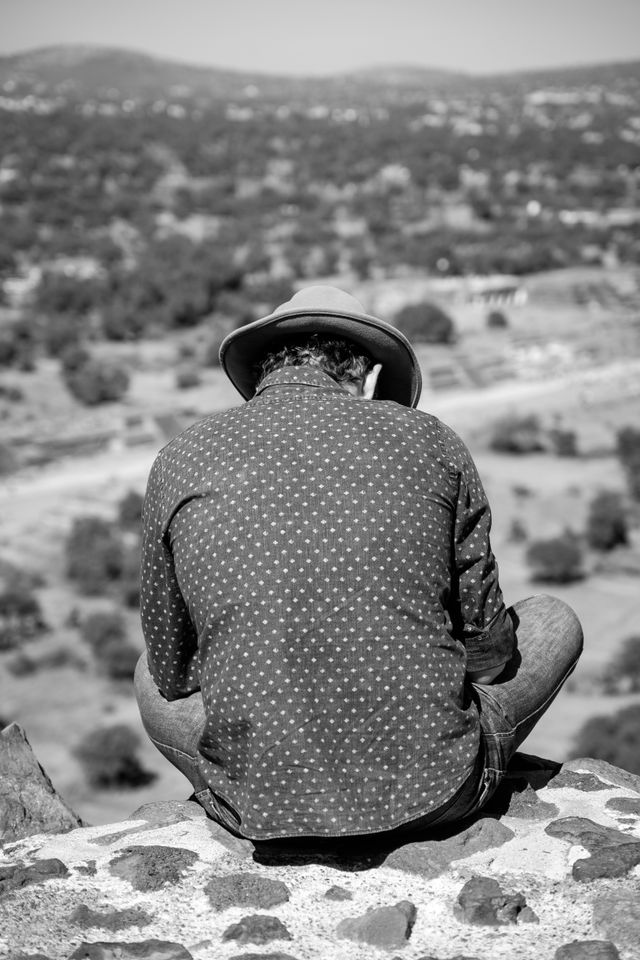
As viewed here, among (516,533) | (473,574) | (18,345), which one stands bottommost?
(516,533)

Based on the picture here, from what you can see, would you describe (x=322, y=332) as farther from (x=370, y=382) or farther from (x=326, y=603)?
(x=326, y=603)

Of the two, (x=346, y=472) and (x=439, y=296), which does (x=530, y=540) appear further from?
(x=439, y=296)

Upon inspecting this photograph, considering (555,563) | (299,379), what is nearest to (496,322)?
(555,563)

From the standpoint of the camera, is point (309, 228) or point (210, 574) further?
point (309, 228)

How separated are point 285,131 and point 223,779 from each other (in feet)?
238

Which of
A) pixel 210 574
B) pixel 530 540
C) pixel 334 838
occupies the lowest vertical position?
pixel 530 540

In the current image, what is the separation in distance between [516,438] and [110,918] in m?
20.5

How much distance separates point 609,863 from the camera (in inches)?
124

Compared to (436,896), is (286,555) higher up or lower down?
higher up

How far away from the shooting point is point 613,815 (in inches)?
144

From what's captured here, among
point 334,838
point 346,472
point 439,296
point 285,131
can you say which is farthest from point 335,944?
point 285,131

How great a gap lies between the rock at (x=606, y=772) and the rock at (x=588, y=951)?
1354mm

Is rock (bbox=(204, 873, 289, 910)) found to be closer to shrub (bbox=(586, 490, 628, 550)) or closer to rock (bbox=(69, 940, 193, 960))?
rock (bbox=(69, 940, 193, 960))

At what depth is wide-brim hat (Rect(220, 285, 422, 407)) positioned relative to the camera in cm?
326
